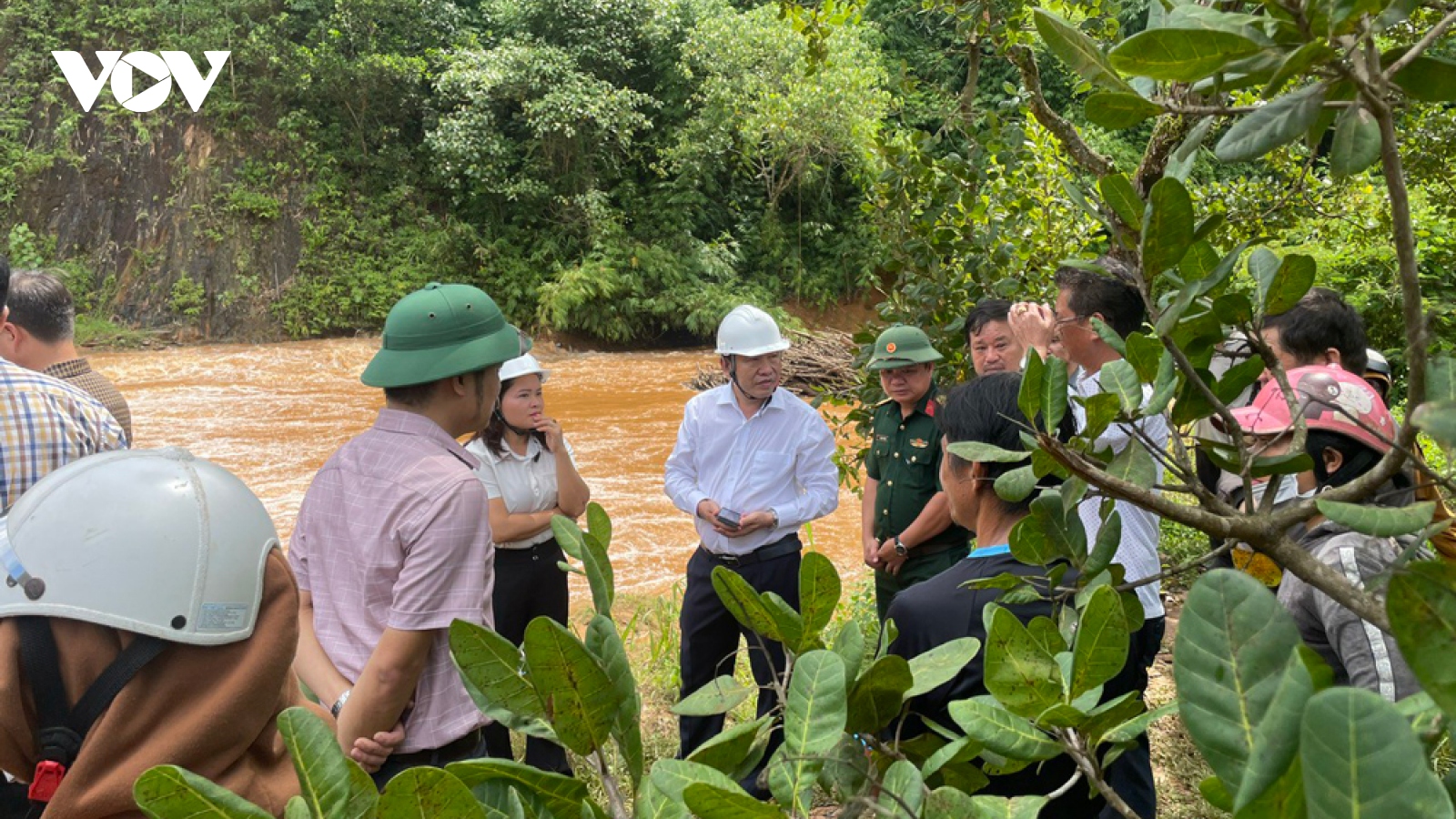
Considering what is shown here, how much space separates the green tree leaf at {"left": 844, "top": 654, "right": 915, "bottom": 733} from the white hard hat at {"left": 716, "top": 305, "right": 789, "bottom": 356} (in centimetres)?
303

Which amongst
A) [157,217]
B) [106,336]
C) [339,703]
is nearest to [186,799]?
[339,703]

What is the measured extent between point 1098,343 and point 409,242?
1708cm

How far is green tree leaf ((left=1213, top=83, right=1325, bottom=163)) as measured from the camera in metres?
0.54

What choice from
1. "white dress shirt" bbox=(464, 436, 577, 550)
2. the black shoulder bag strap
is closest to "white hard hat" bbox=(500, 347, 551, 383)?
"white dress shirt" bbox=(464, 436, 577, 550)

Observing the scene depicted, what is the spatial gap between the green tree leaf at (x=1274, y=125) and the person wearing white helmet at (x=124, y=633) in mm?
1165

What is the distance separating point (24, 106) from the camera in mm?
17500

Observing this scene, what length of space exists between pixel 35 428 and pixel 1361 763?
8.59 ft

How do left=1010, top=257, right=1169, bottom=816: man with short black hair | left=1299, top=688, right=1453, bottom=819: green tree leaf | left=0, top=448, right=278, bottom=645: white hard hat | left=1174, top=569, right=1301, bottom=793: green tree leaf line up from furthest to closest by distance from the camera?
left=1010, top=257, right=1169, bottom=816: man with short black hair < left=0, top=448, right=278, bottom=645: white hard hat < left=1174, top=569, right=1301, bottom=793: green tree leaf < left=1299, top=688, right=1453, bottom=819: green tree leaf

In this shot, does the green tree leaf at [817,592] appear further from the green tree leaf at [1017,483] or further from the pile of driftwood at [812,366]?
the pile of driftwood at [812,366]

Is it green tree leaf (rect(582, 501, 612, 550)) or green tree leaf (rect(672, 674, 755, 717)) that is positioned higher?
green tree leaf (rect(582, 501, 612, 550))

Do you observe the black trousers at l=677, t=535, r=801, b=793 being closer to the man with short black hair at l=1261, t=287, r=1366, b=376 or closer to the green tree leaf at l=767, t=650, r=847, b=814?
the man with short black hair at l=1261, t=287, r=1366, b=376

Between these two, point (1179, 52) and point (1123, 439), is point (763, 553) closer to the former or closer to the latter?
point (1123, 439)

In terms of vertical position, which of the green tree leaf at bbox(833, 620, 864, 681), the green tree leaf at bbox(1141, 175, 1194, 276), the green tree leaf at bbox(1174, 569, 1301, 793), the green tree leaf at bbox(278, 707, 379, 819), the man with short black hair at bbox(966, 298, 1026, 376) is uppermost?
the green tree leaf at bbox(1141, 175, 1194, 276)

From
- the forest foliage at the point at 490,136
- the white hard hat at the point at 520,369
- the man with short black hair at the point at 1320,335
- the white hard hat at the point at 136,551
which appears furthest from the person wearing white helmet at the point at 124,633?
the forest foliage at the point at 490,136
